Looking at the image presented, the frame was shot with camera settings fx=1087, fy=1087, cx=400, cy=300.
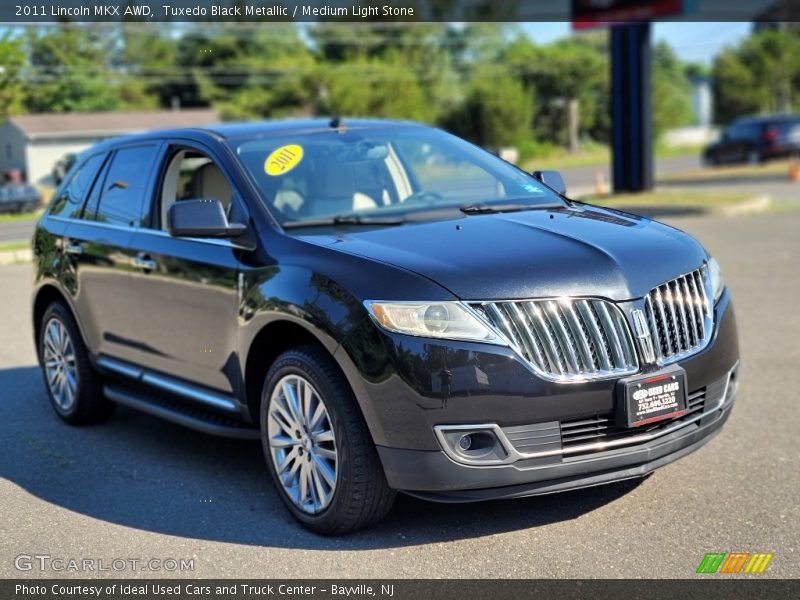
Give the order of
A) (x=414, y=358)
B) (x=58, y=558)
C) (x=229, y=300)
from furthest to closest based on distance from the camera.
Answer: (x=229, y=300)
(x=58, y=558)
(x=414, y=358)

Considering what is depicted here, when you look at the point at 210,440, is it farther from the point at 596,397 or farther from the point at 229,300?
the point at 596,397

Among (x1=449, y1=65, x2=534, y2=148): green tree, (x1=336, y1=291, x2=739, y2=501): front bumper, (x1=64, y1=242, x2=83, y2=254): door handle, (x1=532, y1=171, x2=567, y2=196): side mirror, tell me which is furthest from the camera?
(x1=449, y1=65, x2=534, y2=148): green tree

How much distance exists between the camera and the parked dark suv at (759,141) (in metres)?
35.7

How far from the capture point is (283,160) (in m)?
5.71

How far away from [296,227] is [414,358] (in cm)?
131

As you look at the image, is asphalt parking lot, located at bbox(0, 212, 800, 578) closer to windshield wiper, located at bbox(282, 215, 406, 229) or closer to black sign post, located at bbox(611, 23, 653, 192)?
windshield wiper, located at bbox(282, 215, 406, 229)

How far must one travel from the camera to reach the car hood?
170 inches

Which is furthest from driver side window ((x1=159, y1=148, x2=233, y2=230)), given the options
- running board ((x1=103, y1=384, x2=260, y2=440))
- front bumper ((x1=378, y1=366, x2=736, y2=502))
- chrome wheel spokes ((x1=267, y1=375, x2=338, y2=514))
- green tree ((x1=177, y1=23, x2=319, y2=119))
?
green tree ((x1=177, y1=23, x2=319, y2=119))

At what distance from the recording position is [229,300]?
5.19m

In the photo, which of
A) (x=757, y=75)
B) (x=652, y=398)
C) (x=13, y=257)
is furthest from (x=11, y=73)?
(x=757, y=75)

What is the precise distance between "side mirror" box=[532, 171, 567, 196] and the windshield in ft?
0.28

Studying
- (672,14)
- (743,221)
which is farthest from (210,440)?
(672,14)

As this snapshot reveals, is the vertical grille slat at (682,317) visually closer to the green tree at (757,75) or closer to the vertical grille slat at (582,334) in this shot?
the vertical grille slat at (582,334)

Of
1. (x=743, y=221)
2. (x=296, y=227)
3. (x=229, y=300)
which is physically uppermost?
(x=296, y=227)
